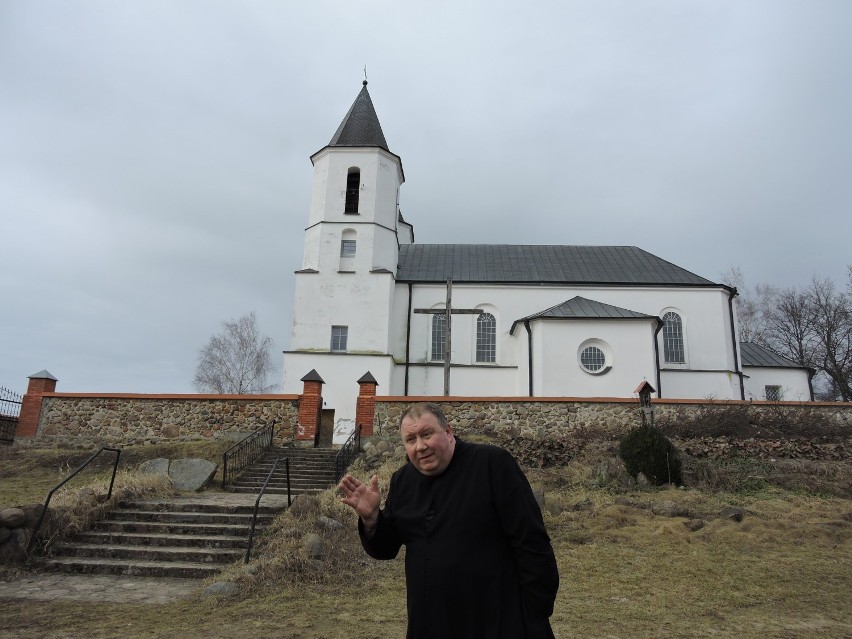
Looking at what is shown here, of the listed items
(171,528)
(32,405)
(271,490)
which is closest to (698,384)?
(271,490)

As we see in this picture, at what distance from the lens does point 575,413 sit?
1452 cm

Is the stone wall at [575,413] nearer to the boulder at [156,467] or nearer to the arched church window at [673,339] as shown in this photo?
the boulder at [156,467]

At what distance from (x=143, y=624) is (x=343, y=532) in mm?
3032

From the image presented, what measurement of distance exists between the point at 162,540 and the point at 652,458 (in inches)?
323

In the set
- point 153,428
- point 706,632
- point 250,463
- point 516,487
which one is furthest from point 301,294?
point 516,487

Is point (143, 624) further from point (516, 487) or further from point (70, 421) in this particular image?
point (70, 421)

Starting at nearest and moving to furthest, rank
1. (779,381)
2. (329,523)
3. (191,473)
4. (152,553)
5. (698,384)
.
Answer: (152,553)
(329,523)
(191,473)
(698,384)
(779,381)

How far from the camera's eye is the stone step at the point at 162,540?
8.02 metres

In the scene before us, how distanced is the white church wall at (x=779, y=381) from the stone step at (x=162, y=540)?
22.2 meters

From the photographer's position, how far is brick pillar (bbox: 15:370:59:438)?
1584cm

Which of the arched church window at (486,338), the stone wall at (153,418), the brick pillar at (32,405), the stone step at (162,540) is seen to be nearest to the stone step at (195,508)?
the stone step at (162,540)

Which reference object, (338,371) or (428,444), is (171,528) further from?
(338,371)

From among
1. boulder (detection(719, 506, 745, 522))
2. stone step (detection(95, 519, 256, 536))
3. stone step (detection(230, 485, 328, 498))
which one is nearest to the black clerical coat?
stone step (detection(95, 519, 256, 536))

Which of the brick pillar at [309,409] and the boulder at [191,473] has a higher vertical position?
the brick pillar at [309,409]
